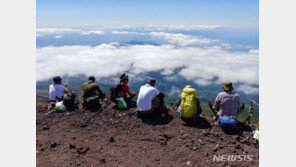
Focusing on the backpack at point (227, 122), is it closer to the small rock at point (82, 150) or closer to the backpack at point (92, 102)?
the small rock at point (82, 150)

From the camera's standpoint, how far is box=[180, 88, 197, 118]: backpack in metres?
7.43

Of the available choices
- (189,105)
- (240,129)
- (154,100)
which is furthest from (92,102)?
(240,129)

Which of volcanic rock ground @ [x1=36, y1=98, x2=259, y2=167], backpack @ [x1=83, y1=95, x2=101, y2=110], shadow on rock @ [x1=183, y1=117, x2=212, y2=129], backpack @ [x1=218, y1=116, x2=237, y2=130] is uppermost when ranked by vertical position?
backpack @ [x1=83, y1=95, x2=101, y2=110]

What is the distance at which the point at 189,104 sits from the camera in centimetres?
741

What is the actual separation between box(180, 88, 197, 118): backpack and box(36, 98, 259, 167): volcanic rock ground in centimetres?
54

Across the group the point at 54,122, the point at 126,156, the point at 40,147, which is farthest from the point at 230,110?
the point at 54,122

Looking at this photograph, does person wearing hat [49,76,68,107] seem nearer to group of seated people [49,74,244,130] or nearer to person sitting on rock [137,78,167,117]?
group of seated people [49,74,244,130]

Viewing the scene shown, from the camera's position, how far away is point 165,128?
7402 mm

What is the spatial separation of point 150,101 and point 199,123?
2638mm

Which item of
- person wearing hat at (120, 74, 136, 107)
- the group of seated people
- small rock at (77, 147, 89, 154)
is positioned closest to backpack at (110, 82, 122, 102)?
the group of seated people

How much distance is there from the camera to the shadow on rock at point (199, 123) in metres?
7.43

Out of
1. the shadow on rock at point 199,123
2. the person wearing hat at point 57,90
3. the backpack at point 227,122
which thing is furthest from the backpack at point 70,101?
the backpack at point 227,122

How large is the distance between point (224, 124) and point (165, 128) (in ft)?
8.54

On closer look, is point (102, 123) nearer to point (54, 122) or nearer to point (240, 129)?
point (54, 122)
